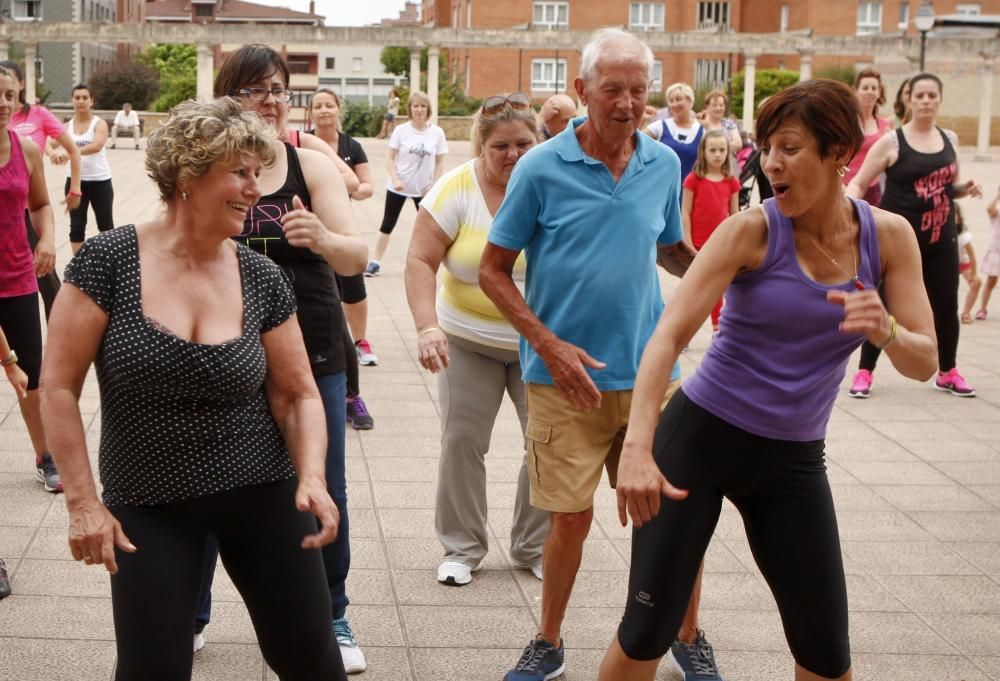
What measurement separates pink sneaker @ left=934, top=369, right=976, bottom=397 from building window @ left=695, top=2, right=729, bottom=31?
78882 millimetres

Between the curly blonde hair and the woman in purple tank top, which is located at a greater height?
the curly blonde hair

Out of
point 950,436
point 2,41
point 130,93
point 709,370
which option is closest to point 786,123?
point 709,370

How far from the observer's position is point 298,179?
447cm

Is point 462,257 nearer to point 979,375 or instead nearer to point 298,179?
point 298,179

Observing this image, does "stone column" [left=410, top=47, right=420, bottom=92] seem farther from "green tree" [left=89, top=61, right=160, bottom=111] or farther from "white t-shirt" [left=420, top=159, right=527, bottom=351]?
"white t-shirt" [left=420, top=159, right=527, bottom=351]

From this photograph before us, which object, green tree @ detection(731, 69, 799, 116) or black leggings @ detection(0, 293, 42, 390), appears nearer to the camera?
black leggings @ detection(0, 293, 42, 390)

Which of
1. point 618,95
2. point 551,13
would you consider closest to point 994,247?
point 618,95

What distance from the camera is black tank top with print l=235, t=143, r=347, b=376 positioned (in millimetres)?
4434

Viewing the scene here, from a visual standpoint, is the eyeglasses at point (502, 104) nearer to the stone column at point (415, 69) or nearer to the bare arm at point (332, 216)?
the bare arm at point (332, 216)

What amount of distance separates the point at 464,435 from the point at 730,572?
48.7 inches

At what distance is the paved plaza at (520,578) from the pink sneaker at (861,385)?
648 mm

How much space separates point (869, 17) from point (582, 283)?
8462cm

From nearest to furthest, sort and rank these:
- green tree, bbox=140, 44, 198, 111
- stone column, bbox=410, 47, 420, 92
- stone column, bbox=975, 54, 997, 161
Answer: stone column, bbox=975, 54, 997, 161 → stone column, bbox=410, 47, 420, 92 → green tree, bbox=140, 44, 198, 111

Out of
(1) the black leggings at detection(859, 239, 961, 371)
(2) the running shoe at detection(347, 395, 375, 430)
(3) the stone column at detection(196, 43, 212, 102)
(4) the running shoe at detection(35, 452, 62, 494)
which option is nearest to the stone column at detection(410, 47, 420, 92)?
(3) the stone column at detection(196, 43, 212, 102)
